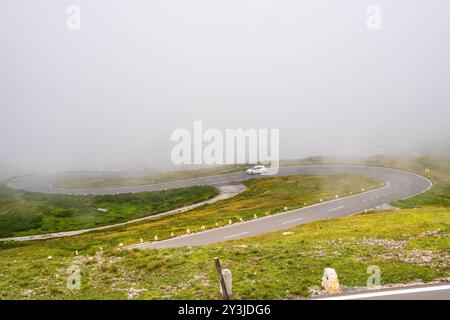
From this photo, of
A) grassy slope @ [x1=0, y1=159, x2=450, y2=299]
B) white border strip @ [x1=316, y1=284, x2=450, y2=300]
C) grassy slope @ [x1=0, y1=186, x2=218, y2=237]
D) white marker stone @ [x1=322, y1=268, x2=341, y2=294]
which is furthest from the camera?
grassy slope @ [x1=0, y1=186, x2=218, y2=237]

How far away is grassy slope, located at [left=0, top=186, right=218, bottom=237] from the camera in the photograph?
231 feet

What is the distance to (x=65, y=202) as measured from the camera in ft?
288

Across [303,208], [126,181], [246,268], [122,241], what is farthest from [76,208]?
[246,268]

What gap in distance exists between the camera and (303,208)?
50906 millimetres

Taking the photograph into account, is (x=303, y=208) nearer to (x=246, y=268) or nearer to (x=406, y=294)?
(x=246, y=268)

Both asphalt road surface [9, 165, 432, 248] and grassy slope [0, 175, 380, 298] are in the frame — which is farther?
asphalt road surface [9, 165, 432, 248]

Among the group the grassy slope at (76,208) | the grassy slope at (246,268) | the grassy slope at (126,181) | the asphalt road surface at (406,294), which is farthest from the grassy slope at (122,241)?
the grassy slope at (126,181)

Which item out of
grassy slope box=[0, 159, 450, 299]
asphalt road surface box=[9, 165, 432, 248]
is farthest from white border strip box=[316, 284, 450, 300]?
asphalt road surface box=[9, 165, 432, 248]

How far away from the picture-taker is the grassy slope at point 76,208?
7031 centimetres

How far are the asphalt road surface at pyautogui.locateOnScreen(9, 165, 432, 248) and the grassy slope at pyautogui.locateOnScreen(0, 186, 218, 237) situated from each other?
9.90 m

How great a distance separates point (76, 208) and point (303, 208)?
55.5 meters

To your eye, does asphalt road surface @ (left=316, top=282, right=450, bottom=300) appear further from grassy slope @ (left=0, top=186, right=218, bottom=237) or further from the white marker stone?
grassy slope @ (left=0, top=186, right=218, bottom=237)
